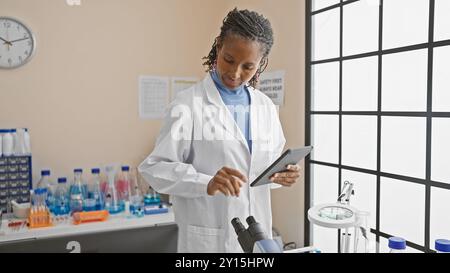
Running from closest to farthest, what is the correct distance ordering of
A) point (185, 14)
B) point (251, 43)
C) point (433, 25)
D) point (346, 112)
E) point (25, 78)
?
1. point (251, 43)
2. point (433, 25)
3. point (346, 112)
4. point (25, 78)
5. point (185, 14)

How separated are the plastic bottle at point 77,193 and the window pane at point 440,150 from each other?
4.99ft

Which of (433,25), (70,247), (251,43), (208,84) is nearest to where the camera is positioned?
(70,247)

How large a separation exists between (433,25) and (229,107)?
2.38 ft

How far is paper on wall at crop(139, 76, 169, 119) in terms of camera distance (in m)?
2.16

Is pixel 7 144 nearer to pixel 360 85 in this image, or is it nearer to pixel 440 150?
pixel 360 85

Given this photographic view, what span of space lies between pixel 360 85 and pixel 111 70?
1.35 metres

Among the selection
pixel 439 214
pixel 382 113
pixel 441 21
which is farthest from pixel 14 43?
pixel 439 214

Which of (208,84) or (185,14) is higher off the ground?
(185,14)

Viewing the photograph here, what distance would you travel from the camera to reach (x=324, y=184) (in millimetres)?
1622

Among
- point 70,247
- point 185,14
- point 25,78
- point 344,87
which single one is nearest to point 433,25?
point 344,87

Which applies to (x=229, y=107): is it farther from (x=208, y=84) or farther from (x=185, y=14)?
(x=185, y=14)

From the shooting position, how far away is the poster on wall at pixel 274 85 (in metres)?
1.71

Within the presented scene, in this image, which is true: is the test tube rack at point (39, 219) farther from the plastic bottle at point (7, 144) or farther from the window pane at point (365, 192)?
the window pane at point (365, 192)

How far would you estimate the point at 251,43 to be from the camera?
83cm
